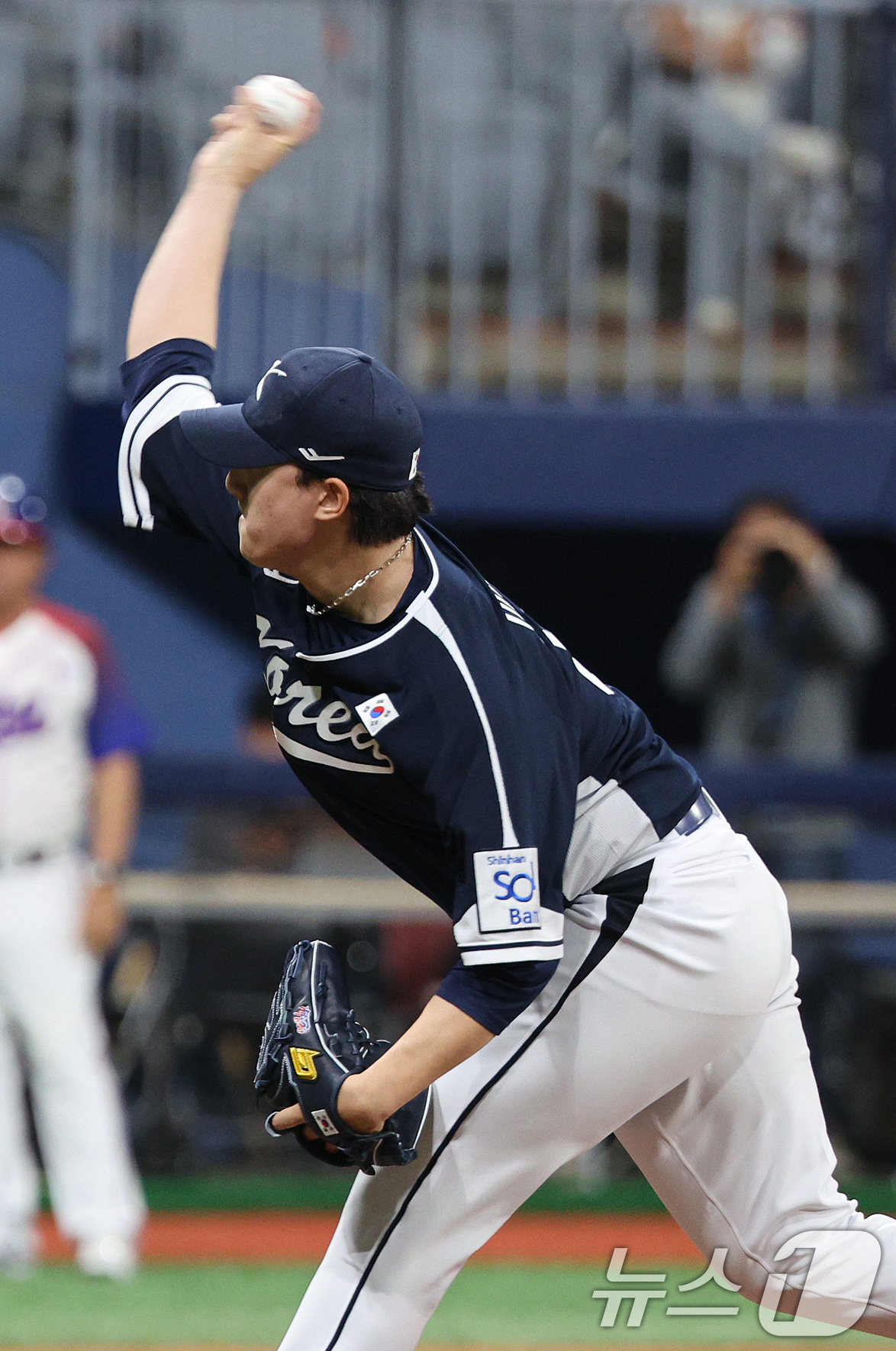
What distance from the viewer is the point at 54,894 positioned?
553 cm

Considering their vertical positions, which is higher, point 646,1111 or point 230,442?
point 230,442

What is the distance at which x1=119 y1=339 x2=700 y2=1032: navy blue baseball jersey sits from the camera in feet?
8.20

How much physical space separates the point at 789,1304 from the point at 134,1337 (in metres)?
2.31

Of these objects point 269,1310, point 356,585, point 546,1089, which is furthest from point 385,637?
point 269,1310

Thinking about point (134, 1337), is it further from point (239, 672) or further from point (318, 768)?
point (239, 672)

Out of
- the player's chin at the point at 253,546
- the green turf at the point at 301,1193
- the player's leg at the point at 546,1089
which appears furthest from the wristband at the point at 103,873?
the player's chin at the point at 253,546

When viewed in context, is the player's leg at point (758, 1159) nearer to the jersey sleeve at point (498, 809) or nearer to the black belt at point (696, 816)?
the black belt at point (696, 816)

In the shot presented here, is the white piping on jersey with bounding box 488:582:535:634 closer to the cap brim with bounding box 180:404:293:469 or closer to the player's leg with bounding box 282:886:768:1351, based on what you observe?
the cap brim with bounding box 180:404:293:469

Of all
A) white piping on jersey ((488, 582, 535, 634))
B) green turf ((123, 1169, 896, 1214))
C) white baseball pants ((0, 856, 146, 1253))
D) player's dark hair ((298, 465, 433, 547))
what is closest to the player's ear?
player's dark hair ((298, 465, 433, 547))

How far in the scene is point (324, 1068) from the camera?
2.55m

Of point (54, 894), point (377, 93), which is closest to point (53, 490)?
point (377, 93)

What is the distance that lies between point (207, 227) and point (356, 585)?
28.1 inches

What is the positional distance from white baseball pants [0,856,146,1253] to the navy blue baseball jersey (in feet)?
9.33

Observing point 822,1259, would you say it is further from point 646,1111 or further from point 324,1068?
point 324,1068
